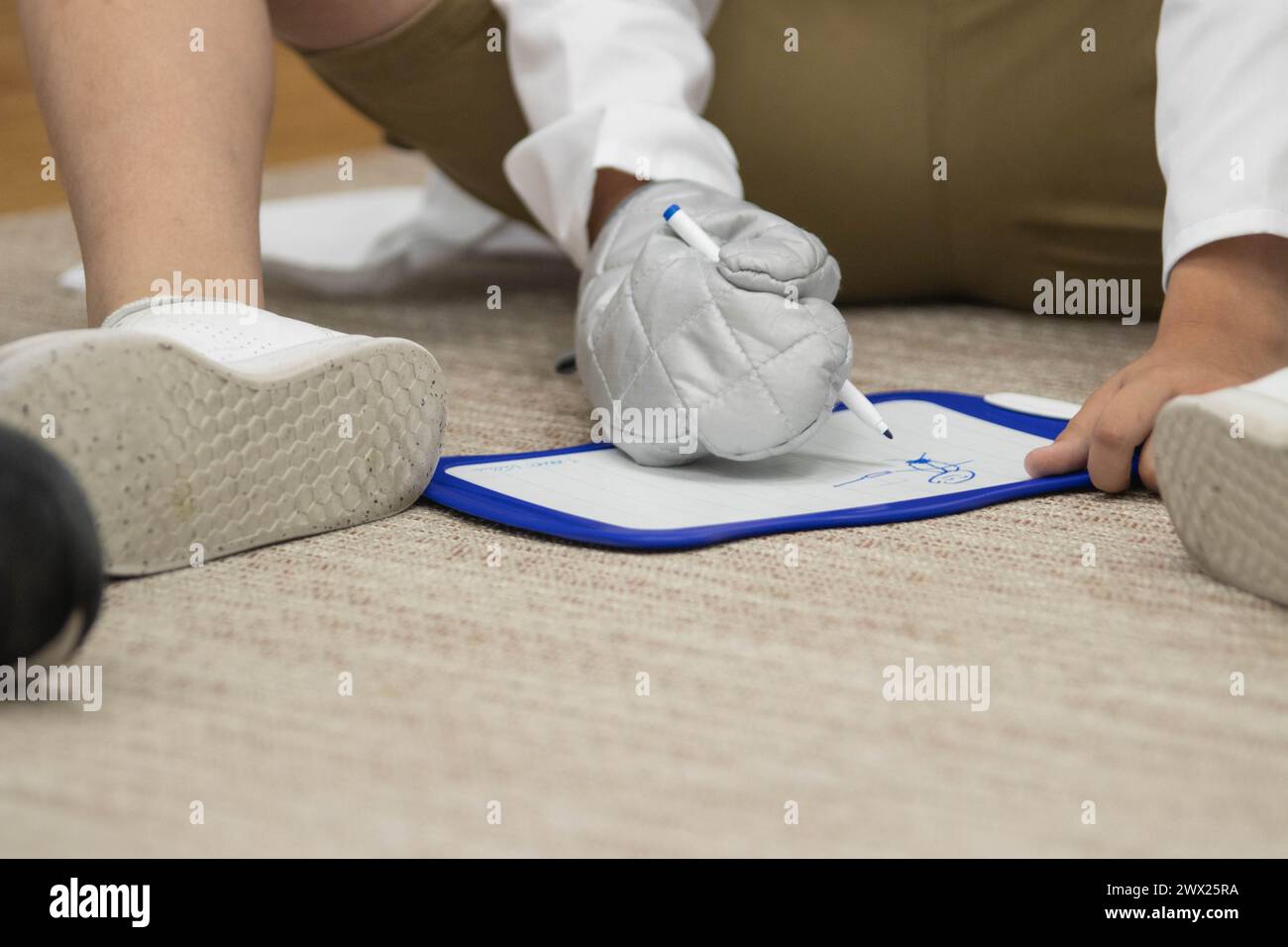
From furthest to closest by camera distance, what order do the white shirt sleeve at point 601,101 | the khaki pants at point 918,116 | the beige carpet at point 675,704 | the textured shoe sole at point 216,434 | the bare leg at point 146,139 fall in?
the khaki pants at point 918,116, the white shirt sleeve at point 601,101, the bare leg at point 146,139, the textured shoe sole at point 216,434, the beige carpet at point 675,704

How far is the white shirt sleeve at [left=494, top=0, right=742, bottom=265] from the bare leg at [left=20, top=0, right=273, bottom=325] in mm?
225

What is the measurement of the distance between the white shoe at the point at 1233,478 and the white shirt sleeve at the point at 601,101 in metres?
0.34

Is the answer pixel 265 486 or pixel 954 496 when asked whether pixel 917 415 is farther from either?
pixel 265 486

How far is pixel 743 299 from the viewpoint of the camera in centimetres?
62

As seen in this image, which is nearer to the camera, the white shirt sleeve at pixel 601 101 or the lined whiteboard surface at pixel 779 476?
the lined whiteboard surface at pixel 779 476

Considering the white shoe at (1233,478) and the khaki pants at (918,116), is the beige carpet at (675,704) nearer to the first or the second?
the white shoe at (1233,478)

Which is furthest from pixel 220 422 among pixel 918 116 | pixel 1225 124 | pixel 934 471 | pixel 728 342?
pixel 918 116

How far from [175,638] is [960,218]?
27.4 inches

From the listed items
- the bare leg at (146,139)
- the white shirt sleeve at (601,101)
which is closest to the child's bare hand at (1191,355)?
the white shirt sleeve at (601,101)

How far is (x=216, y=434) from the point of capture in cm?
53

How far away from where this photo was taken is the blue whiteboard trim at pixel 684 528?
583mm

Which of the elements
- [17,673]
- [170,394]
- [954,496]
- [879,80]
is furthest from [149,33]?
[879,80]

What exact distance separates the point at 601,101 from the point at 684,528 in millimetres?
340

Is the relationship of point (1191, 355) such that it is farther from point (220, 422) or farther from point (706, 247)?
point (220, 422)
